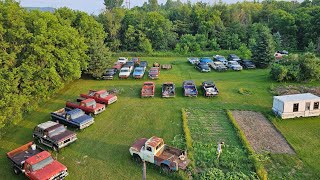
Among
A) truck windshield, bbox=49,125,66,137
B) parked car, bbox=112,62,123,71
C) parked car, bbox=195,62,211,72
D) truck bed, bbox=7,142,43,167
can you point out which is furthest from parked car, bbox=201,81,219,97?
truck bed, bbox=7,142,43,167

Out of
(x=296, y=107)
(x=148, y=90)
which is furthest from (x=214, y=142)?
(x=148, y=90)

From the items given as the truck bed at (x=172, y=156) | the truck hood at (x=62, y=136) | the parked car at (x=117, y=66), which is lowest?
the truck bed at (x=172, y=156)

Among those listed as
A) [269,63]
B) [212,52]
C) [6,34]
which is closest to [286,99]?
[269,63]

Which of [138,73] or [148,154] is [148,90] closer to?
[138,73]

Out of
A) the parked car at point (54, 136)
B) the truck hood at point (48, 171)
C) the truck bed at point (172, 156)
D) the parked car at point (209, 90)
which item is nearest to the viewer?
the truck hood at point (48, 171)

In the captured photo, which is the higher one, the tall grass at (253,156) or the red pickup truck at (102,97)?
the red pickup truck at (102,97)

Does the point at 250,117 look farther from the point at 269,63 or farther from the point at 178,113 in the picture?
the point at 269,63

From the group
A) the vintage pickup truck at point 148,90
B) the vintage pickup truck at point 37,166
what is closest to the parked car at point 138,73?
the vintage pickup truck at point 148,90

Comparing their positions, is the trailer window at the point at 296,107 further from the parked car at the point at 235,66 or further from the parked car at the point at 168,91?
the parked car at the point at 235,66
